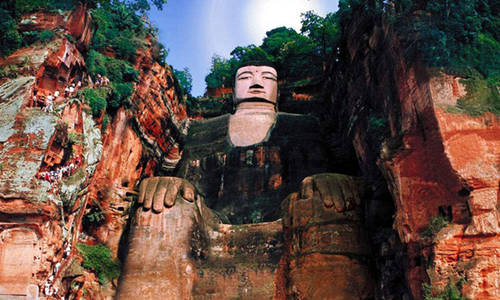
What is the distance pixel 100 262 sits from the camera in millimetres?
10211

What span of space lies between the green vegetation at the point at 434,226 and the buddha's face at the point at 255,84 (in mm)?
9288

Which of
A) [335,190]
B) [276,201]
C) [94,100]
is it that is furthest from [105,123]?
[335,190]

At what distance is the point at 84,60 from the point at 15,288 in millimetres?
5432

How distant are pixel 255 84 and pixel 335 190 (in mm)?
7193

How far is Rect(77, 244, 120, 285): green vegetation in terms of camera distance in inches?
396

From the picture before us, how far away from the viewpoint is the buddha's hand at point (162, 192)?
33.6 feet

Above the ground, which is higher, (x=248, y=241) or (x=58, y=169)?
(x=58, y=169)

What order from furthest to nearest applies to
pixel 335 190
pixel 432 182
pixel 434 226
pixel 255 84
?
pixel 255 84
pixel 335 190
pixel 432 182
pixel 434 226

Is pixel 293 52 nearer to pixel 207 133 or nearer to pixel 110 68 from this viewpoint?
pixel 207 133

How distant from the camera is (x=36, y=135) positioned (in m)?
8.85

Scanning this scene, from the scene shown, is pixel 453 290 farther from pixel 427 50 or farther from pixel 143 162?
pixel 143 162

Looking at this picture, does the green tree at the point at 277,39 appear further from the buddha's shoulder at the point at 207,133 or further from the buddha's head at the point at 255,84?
the buddha's shoulder at the point at 207,133

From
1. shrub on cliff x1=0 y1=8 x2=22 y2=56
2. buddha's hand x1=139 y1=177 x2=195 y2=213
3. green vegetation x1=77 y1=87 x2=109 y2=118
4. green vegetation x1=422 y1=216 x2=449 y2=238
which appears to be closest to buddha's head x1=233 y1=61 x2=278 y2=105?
green vegetation x1=77 y1=87 x2=109 y2=118

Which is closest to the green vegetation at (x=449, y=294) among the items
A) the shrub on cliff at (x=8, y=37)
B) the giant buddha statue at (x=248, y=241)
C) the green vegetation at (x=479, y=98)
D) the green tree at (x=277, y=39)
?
the giant buddha statue at (x=248, y=241)
